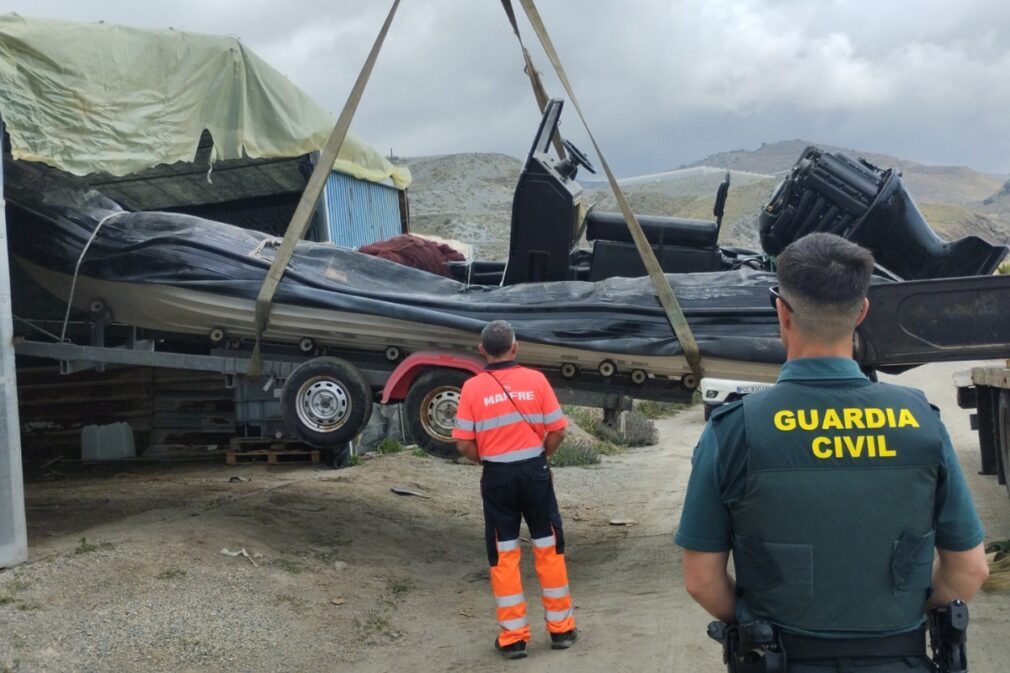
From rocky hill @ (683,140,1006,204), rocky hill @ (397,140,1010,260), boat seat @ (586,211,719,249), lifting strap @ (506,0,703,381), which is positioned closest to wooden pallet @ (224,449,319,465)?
boat seat @ (586,211,719,249)

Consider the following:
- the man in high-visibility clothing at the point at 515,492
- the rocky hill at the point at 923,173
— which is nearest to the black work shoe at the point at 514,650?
the man in high-visibility clothing at the point at 515,492

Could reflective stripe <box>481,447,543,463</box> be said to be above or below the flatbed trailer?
below

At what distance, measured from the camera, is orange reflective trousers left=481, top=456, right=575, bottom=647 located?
222 inches

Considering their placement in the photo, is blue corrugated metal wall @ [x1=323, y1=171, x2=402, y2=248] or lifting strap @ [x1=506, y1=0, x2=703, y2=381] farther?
blue corrugated metal wall @ [x1=323, y1=171, x2=402, y2=248]

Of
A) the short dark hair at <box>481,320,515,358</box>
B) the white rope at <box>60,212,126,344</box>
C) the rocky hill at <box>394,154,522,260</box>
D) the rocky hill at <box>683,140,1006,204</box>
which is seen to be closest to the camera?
the short dark hair at <box>481,320,515,358</box>

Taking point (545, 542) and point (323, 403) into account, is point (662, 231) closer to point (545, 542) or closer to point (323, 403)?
point (323, 403)

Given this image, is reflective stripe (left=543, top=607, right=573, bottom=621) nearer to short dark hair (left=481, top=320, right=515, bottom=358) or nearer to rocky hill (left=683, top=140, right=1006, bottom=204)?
short dark hair (left=481, top=320, right=515, bottom=358)

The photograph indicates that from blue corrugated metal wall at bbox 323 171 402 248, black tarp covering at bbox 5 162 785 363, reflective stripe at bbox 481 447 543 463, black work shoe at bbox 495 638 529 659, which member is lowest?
black work shoe at bbox 495 638 529 659

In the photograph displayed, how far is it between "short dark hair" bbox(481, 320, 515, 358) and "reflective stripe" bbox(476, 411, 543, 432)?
0.37 m

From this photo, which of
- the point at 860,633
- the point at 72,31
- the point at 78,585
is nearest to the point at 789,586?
the point at 860,633

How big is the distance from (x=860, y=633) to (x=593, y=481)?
1030 centimetres

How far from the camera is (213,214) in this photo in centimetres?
1271

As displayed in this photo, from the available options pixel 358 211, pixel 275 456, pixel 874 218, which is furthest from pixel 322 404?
pixel 358 211

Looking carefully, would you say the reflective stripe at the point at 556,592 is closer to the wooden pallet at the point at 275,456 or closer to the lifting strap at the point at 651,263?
the lifting strap at the point at 651,263
